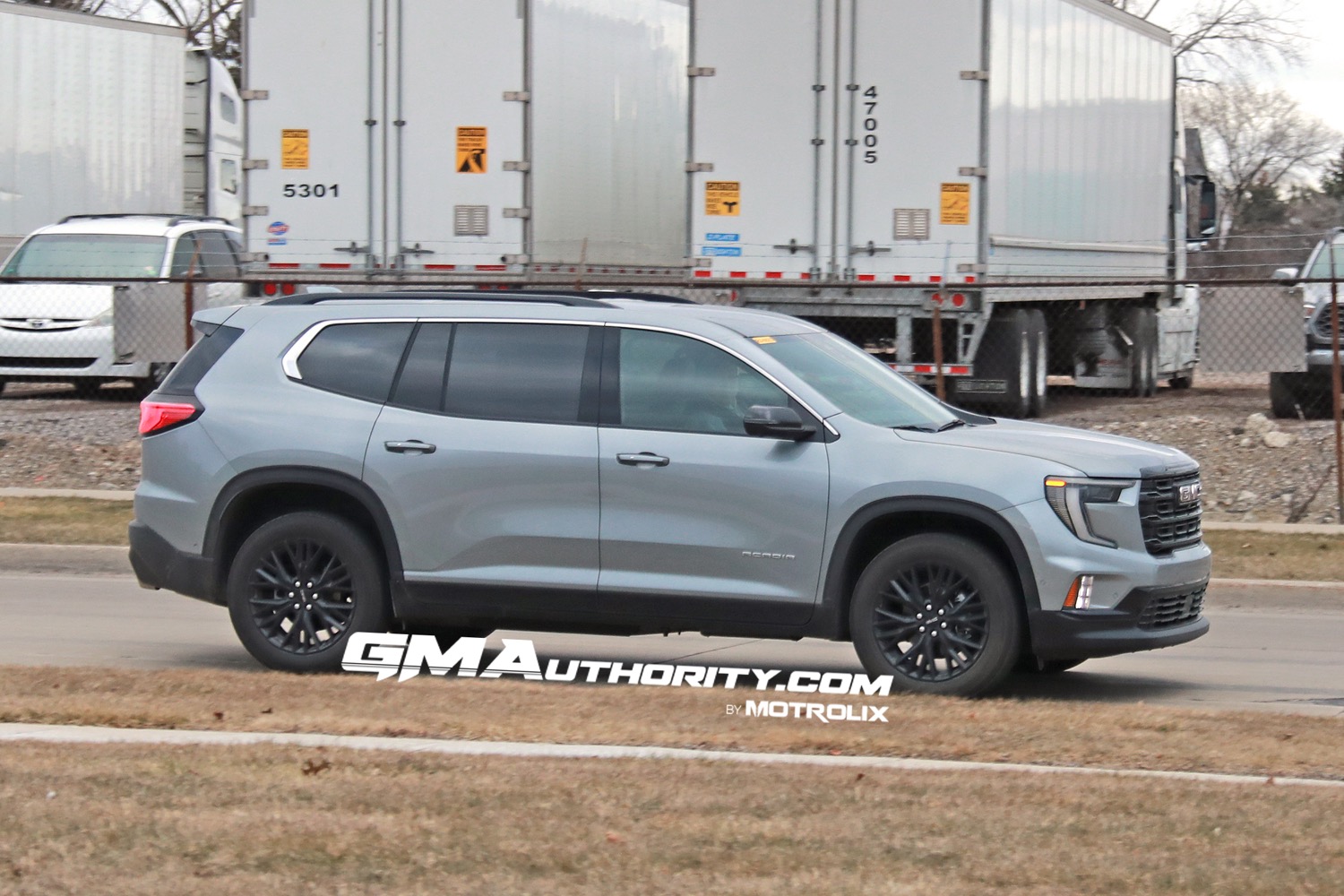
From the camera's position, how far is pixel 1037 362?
2095cm

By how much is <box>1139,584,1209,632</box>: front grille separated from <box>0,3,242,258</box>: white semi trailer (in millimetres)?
18843

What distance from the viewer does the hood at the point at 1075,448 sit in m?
8.20

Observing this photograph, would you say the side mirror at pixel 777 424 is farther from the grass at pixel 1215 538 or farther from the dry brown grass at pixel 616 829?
the grass at pixel 1215 538

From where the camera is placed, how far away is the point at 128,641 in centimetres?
1032

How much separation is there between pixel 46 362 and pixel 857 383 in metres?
14.5

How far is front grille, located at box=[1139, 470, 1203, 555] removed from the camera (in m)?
8.24

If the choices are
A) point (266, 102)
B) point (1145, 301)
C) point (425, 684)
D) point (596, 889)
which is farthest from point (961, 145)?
point (596, 889)

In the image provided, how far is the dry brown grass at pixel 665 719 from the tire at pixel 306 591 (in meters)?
0.43

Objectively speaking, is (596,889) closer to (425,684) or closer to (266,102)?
(425,684)

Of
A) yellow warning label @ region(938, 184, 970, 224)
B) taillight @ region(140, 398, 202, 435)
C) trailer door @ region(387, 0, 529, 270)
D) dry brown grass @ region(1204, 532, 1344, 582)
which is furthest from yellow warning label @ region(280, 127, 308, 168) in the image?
taillight @ region(140, 398, 202, 435)

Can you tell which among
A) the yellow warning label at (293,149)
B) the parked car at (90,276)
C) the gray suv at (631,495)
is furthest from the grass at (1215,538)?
the yellow warning label at (293,149)

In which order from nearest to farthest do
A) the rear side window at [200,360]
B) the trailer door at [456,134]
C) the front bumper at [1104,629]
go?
the front bumper at [1104,629] → the rear side window at [200,360] → the trailer door at [456,134]

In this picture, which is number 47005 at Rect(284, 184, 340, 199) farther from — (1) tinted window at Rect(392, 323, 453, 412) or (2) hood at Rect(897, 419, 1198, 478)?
(2) hood at Rect(897, 419, 1198, 478)

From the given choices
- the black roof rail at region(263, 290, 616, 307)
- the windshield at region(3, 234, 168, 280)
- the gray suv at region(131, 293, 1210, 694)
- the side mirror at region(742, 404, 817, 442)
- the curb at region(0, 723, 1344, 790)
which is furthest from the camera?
the windshield at region(3, 234, 168, 280)
